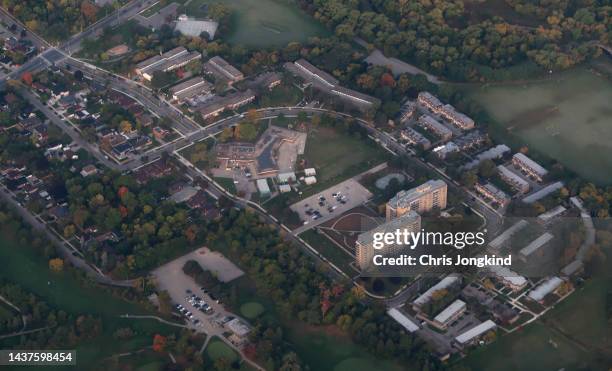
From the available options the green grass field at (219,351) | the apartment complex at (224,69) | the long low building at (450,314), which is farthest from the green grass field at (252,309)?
the apartment complex at (224,69)

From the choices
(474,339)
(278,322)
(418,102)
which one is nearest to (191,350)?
(278,322)

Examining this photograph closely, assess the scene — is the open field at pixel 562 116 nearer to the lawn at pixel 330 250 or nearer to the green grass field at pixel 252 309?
the lawn at pixel 330 250

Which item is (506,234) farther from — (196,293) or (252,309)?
(196,293)

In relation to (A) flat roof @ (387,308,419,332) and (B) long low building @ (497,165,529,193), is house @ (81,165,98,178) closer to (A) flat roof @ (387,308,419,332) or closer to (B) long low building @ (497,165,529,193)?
(A) flat roof @ (387,308,419,332)

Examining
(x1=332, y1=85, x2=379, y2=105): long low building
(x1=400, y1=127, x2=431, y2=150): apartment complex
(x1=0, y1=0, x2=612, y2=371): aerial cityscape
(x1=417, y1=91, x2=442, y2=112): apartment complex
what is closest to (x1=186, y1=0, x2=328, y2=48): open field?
(x1=0, y1=0, x2=612, y2=371): aerial cityscape

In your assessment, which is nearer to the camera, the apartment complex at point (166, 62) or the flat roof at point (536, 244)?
the flat roof at point (536, 244)

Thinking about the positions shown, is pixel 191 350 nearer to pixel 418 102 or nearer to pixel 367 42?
pixel 418 102
